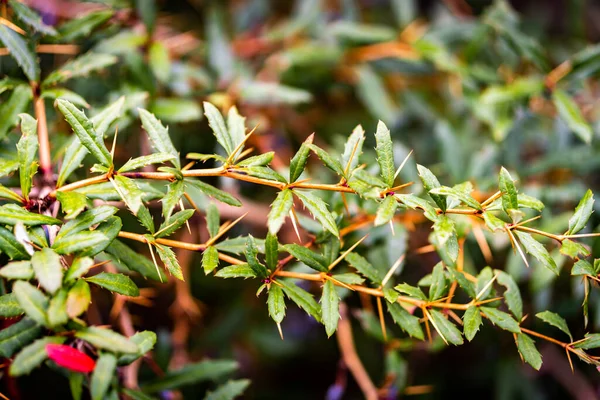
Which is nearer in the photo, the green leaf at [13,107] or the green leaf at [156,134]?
the green leaf at [156,134]

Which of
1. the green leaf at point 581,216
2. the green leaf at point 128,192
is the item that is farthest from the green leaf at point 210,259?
the green leaf at point 581,216

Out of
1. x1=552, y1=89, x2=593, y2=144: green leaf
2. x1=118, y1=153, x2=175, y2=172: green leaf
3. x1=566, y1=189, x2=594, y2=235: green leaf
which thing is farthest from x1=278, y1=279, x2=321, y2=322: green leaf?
x1=552, y1=89, x2=593, y2=144: green leaf

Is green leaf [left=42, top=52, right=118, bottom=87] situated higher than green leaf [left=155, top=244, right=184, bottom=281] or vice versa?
green leaf [left=42, top=52, right=118, bottom=87]

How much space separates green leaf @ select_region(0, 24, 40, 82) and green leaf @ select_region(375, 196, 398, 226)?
0.60m

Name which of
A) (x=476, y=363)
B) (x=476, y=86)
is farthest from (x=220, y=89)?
(x=476, y=363)

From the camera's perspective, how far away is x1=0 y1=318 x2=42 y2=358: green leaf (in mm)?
529

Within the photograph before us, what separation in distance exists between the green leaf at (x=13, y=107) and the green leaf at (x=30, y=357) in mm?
396

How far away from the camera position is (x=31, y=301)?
1.55 feet

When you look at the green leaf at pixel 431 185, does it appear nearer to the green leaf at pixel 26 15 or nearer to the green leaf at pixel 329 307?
the green leaf at pixel 329 307

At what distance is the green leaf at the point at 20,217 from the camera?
53cm

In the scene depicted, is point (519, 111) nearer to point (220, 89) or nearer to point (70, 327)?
point (220, 89)

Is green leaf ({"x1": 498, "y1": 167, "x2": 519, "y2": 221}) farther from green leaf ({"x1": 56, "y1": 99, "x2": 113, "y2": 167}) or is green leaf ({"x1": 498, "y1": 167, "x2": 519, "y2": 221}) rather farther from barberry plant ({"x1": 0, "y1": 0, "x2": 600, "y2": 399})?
green leaf ({"x1": 56, "y1": 99, "x2": 113, "y2": 167})

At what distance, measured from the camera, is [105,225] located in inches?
23.1

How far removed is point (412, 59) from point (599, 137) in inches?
18.5
